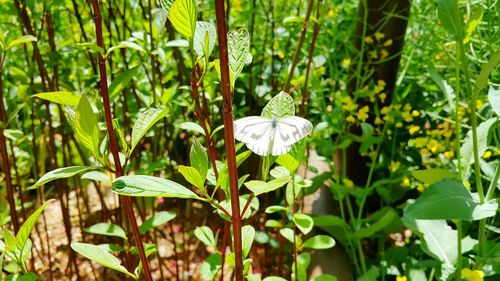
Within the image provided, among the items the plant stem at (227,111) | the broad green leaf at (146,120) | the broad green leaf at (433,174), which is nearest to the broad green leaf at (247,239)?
the plant stem at (227,111)

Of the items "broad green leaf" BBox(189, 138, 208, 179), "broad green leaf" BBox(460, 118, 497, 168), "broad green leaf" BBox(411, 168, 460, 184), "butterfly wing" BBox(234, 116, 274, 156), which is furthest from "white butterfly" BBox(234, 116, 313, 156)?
"broad green leaf" BBox(460, 118, 497, 168)

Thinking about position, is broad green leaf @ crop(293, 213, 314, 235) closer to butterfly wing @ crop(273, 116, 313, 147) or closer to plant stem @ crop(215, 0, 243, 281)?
Result: plant stem @ crop(215, 0, 243, 281)

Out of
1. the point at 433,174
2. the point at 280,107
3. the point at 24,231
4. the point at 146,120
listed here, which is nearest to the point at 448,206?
the point at 433,174

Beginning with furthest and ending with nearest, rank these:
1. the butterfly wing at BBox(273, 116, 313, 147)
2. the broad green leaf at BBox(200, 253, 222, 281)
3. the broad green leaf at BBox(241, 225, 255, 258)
Result: the broad green leaf at BBox(200, 253, 222, 281) < the broad green leaf at BBox(241, 225, 255, 258) < the butterfly wing at BBox(273, 116, 313, 147)

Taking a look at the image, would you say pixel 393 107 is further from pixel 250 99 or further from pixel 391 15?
pixel 250 99

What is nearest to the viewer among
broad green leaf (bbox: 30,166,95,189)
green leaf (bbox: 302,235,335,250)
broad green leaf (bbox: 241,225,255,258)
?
broad green leaf (bbox: 30,166,95,189)

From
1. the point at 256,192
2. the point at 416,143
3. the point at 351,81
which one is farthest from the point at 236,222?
the point at 351,81

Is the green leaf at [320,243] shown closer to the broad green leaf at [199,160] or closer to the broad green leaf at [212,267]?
the broad green leaf at [212,267]
